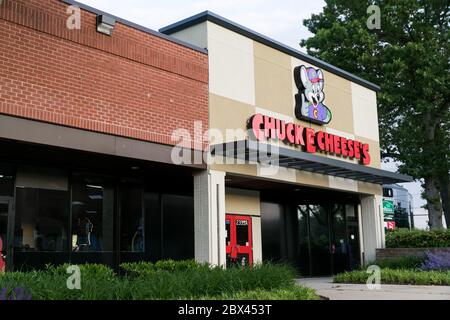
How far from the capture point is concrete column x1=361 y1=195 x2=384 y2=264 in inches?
892

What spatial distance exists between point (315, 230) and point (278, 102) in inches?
297

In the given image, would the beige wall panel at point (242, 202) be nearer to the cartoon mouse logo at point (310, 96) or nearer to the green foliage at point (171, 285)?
the cartoon mouse logo at point (310, 96)

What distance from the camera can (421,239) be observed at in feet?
69.2

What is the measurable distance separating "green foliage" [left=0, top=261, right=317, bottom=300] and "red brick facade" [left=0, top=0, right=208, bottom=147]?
11.7 feet

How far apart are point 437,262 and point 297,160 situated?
19.0ft

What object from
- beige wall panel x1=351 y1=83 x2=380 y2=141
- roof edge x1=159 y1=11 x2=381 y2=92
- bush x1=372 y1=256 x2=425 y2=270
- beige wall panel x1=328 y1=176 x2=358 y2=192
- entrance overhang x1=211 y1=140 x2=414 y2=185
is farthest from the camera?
beige wall panel x1=351 y1=83 x2=380 y2=141

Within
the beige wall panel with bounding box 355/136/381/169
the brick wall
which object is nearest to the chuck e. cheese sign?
the beige wall panel with bounding box 355/136/381/169

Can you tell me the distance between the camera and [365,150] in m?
22.2

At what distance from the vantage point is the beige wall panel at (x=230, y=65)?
1631 centimetres

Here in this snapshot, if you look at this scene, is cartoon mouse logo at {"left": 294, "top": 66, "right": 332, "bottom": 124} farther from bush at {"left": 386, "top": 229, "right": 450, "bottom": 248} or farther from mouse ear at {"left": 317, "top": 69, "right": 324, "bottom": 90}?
bush at {"left": 386, "top": 229, "right": 450, "bottom": 248}

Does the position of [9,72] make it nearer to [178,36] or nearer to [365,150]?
[178,36]

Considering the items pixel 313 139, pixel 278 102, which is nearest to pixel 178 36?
pixel 278 102

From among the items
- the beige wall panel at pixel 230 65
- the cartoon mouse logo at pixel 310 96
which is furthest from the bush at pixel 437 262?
the beige wall panel at pixel 230 65

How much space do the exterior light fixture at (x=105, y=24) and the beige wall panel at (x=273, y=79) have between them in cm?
562
